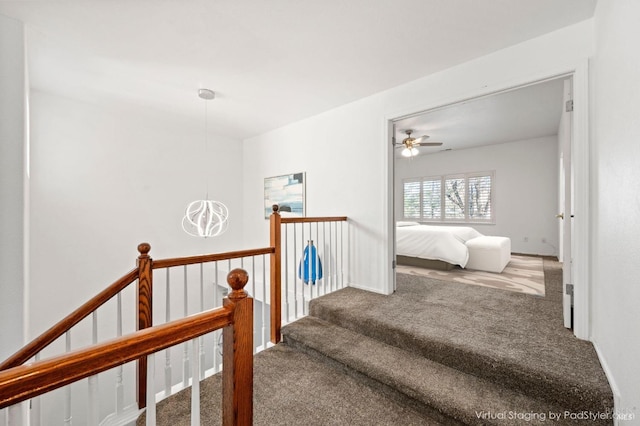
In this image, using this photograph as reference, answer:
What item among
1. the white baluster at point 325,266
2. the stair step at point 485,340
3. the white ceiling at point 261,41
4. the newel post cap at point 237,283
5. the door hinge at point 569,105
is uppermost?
the white ceiling at point 261,41

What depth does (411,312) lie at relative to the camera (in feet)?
8.02

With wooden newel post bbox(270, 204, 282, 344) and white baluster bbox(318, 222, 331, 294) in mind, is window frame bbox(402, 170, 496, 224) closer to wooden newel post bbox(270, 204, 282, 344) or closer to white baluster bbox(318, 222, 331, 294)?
white baluster bbox(318, 222, 331, 294)

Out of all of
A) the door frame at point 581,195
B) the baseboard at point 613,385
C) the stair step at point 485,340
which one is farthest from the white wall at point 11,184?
the door frame at point 581,195

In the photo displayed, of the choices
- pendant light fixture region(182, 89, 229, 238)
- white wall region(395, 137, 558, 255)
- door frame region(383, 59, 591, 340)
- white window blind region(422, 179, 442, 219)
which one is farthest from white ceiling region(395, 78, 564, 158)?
pendant light fixture region(182, 89, 229, 238)

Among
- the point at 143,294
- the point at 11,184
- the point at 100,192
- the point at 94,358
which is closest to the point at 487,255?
the point at 143,294

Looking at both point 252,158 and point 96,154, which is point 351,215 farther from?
point 96,154

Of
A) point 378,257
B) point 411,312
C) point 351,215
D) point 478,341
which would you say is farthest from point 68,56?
point 478,341

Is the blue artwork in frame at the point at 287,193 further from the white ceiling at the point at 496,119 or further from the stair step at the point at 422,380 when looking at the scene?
the stair step at the point at 422,380

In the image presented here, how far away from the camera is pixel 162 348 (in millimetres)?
757

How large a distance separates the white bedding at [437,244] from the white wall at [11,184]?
14.2 ft

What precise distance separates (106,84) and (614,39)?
4.01 m

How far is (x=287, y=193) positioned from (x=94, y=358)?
3.55 meters

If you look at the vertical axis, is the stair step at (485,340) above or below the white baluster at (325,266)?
below

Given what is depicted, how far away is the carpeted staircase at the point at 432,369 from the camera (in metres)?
1.49
